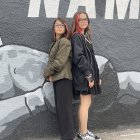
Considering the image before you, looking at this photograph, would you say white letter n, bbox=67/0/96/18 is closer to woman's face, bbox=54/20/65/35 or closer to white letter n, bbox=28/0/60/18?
white letter n, bbox=28/0/60/18

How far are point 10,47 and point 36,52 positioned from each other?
0.37 m

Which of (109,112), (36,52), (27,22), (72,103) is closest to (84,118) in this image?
(72,103)

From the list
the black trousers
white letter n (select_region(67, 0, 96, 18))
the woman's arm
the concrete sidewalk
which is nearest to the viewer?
the woman's arm

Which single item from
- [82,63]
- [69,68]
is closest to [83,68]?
[82,63]

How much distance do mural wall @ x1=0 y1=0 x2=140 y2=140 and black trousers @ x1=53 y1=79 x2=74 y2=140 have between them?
340 millimetres

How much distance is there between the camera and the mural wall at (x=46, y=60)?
549cm

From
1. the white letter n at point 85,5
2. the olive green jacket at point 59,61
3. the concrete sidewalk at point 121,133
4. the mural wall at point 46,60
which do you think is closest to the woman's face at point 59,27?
the olive green jacket at point 59,61

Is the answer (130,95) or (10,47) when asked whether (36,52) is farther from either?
(130,95)

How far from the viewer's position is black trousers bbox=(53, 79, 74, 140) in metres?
5.39

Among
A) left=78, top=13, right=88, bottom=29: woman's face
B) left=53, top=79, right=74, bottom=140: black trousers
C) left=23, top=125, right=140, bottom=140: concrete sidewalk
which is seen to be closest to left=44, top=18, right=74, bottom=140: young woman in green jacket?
left=53, top=79, right=74, bottom=140: black trousers

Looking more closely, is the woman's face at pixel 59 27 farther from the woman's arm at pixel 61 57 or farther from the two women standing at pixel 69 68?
the woman's arm at pixel 61 57

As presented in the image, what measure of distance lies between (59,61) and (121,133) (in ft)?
5.66

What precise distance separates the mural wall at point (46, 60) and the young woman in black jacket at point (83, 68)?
30 centimetres

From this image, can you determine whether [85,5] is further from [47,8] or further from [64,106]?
[64,106]
